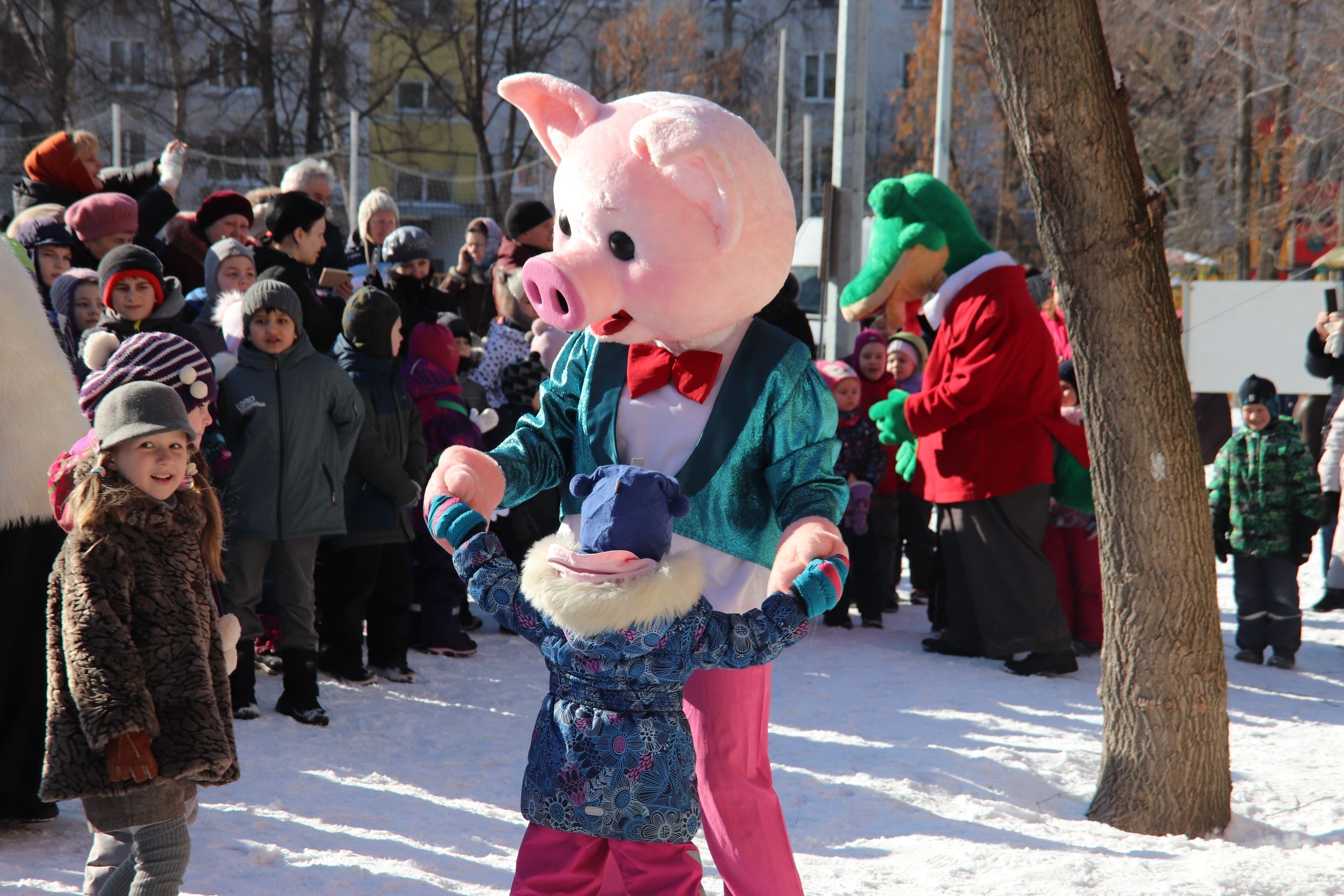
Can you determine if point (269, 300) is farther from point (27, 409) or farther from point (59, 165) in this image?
point (59, 165)

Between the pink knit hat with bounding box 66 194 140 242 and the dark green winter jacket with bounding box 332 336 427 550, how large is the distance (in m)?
1.42

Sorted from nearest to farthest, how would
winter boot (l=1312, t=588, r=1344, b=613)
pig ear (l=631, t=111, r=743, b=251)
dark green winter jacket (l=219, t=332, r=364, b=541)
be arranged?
pig ear (l=631, t=111, r=743, b=251) → dark green winter jacket (l=219, t=332, r=364, b=541) → winter boot (l=1312, t=588, r=1344, b=613)

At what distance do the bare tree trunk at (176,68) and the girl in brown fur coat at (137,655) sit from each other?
22.8 m

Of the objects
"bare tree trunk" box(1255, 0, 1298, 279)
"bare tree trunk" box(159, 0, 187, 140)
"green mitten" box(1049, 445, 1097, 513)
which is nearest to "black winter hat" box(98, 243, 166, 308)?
"green mitten" box(1049, 445, 1097, 513)

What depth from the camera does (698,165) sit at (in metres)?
2.65

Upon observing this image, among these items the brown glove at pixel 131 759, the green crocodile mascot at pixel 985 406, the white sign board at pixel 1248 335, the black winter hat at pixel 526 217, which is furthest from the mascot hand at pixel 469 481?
the white sign board at pixel 1248 335

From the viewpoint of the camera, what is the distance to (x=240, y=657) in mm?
5000

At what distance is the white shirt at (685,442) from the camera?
2799mm

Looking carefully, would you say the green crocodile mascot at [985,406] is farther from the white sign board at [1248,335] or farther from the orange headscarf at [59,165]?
the orange headscarf at [59,165]

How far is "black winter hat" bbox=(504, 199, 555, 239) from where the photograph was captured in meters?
7.89

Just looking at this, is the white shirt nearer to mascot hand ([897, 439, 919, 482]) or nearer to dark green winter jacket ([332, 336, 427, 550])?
dark green winter jacket ([332, 336, 427, 550])

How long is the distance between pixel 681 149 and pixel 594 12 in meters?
29.7

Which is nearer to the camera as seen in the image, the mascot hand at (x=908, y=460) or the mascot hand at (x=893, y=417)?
the mascot hand at (x=893, y=417)

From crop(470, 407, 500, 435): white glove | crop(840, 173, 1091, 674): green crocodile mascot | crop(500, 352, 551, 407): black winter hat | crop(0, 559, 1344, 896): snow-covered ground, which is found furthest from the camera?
crop(500, 352, 551, 407): black winter hat
